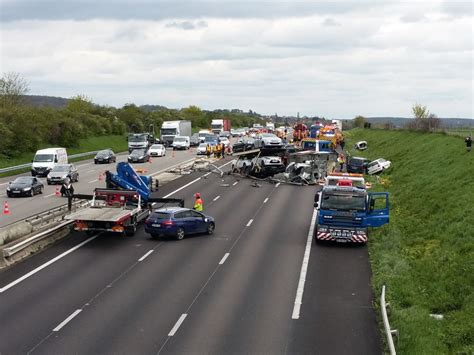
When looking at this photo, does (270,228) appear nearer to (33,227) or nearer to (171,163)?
(33,227)

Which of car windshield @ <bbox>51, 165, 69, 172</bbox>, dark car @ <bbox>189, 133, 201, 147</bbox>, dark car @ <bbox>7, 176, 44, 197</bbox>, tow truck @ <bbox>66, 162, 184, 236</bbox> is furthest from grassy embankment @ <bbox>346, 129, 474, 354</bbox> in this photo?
dark car @ <bbox>189, 133, 201, 147</bbox>

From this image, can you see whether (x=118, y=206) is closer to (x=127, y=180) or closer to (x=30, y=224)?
(x=127, y=180)

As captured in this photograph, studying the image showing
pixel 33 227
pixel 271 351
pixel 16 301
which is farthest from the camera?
pixel 33 227

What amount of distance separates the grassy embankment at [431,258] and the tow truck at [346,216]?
37.3 inches

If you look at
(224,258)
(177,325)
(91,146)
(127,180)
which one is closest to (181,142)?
(91,146)

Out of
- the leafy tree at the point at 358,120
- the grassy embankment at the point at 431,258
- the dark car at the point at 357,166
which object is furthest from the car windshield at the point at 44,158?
the leafy tree at the point at 358,120

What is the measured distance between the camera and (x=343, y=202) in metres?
27.0

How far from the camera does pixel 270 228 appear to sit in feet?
102

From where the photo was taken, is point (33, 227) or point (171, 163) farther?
point (171, 163)

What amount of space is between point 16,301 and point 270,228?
14.7 metres

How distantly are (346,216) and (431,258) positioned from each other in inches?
160

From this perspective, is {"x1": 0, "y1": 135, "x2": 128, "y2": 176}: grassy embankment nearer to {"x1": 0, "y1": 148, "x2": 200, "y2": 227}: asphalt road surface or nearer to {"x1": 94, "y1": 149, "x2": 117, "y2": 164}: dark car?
{"x1": 0, "y1": 148, "x2": 200, "y2": 227}: asphalt road surface

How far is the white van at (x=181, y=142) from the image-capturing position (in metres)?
84.1

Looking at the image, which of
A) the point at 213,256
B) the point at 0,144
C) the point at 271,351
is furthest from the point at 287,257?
the point at 0,144
